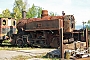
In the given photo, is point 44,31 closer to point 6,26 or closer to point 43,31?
point 43,31

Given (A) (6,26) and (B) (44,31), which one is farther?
(A) (6,26)

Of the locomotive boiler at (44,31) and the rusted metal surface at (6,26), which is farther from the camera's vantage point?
the rusted metal surface at (6,26)

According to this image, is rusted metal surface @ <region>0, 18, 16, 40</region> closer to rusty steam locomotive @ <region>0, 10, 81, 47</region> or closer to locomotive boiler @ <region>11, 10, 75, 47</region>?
rusty steam locomotive @ <region>0, 10, 81, 47</region>

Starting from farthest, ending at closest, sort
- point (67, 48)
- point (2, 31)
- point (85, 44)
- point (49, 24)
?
point (2, 31)
point (49, 24)
point (85, 44)
point (67, 48)

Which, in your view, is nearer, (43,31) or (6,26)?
(43,31)

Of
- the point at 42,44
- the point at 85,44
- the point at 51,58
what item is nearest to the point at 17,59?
the point at 51,58

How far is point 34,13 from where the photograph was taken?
222ft

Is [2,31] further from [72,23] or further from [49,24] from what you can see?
[72,23]

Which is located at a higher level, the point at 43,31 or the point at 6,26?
the point at 6,26

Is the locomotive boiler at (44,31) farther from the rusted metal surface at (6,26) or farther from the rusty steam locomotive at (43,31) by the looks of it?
the rusted metal surface at (6,26)

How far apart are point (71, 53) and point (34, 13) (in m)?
55.9

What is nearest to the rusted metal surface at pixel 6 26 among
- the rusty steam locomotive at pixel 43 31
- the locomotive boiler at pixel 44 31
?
the rusty steam locomotive at pixel 43 31

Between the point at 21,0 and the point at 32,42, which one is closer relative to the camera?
the point at 32,42

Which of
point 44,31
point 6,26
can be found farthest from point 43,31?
point 6,26
